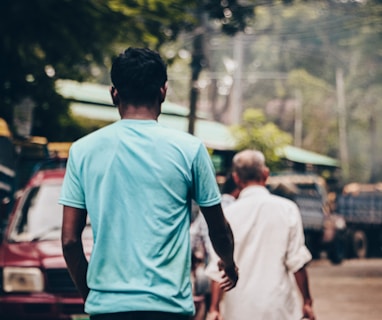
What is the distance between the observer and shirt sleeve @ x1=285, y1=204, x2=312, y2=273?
5.71 metres

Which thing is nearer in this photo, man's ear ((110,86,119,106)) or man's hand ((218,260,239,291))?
man's ear ((110,86,119,106))

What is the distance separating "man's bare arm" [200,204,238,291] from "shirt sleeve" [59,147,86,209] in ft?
1.39

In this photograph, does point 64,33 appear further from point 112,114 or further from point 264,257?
point 112,114

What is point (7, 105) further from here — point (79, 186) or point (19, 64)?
point (79, 186)

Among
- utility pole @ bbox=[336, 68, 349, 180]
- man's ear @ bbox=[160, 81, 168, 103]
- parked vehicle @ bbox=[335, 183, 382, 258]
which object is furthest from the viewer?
utility pole @ bbox=[336, 68, 349, 180]

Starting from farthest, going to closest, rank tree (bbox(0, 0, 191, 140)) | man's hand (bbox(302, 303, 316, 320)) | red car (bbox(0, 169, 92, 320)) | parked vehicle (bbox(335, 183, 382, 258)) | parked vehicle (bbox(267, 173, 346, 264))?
parked vehicle (bbox(335, 183, 382, 258))
parked vehicle (bbox(267, 173, 346, 264))
tree (bbox(0, 0, 191, 140))
red car (bbox(0, 169, 92, 320))
man's hand (bbox(302, 303, 316, 320))

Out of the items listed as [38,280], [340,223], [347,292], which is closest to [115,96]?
[38,280]

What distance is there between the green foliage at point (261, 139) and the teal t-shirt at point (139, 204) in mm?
23961

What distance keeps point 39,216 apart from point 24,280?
36.8 inches

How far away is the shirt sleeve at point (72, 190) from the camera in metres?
3.52

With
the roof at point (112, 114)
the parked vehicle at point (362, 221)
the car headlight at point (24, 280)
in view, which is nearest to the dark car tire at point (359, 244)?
the parked vehicle at point (362, 221)

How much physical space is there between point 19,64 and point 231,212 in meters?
9.61

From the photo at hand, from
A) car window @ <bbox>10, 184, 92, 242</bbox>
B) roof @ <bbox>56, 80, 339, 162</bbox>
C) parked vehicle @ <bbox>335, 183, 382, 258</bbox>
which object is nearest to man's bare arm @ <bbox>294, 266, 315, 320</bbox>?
car window @ <bbox>10, 184, 92, 242</bbox>

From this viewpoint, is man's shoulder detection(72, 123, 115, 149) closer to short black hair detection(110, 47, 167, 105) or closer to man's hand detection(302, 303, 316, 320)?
short black hair detection(110, 47, 167, 105)
